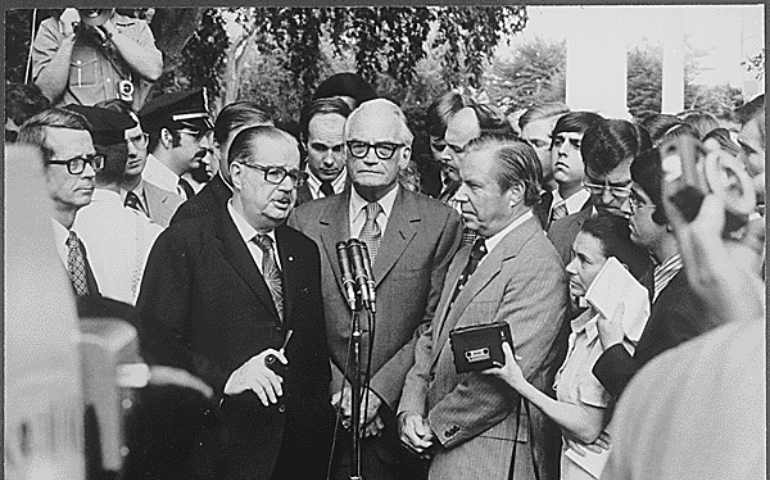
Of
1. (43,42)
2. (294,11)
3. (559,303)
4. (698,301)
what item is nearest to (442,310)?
(559,303)

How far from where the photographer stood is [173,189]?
461cm

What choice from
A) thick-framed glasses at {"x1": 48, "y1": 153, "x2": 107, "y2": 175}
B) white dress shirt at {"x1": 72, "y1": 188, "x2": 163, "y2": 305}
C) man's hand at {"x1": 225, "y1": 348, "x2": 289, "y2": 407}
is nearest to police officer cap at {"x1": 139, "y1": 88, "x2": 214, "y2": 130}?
thick-framed glasses at {"x1": 48, "y1": 153, "x2": 107, "y2": 175}

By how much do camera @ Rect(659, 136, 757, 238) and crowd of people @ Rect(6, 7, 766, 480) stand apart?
0.7 inches

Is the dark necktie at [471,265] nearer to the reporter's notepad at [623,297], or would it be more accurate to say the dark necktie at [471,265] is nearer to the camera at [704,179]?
the reporter's notepad at [623,297]

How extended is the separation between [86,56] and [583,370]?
2127 mm

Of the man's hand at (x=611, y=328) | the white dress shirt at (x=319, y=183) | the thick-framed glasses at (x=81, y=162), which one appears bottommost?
the man's hand at (x=611, y=328)

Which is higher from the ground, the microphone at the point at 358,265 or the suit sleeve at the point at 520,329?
the microphone at the point at 358,265

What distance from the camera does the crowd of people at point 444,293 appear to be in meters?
4.49

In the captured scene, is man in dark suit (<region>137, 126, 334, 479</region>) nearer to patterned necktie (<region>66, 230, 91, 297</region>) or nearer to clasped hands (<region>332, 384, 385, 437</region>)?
clasped hands (<region>332, 384, 385, 437</region>)

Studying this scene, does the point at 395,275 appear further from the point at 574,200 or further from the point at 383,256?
the point at 574,200

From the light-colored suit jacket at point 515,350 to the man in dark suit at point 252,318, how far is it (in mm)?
422

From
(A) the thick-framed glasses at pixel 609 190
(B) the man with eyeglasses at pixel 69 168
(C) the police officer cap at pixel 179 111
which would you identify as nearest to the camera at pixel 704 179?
(A) the thick-framed glasses at pixel 609 190

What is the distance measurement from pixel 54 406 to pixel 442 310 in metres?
1.46

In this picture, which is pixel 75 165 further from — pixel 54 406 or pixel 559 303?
pixel 559 303
